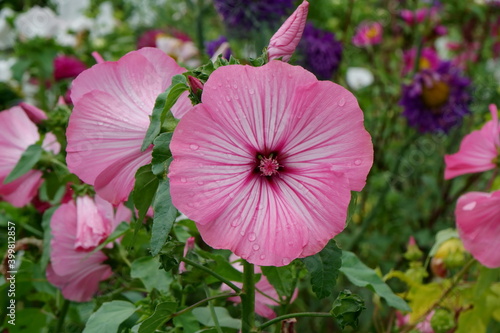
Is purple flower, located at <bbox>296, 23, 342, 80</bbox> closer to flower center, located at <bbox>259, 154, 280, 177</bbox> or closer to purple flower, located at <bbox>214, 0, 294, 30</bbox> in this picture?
purple flower, located at <bbox>214, 0, 294, 30</bbox>

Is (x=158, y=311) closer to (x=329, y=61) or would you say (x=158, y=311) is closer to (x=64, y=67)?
(x=329, y=61)

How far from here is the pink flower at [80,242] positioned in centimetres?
68

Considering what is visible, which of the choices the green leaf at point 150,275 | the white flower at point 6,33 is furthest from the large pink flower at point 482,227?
the white flower at point 6,33

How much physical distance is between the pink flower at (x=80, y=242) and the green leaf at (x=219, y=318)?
14 cm

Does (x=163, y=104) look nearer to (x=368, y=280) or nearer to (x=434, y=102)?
(x=368, y=280)

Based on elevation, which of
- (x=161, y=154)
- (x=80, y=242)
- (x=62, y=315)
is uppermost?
(x=161, y=154)

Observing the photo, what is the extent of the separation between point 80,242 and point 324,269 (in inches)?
11.6

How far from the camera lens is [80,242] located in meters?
0.67

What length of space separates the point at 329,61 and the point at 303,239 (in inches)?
32.9

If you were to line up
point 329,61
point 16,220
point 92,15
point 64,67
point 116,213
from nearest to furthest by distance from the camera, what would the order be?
point 116,213
point 16,220
point 329,61
point 64,67
point 92,15

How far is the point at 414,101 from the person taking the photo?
4.26 ft

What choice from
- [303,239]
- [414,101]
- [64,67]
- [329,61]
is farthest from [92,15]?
[303,239]

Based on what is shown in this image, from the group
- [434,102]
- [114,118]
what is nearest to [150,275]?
[114,118]

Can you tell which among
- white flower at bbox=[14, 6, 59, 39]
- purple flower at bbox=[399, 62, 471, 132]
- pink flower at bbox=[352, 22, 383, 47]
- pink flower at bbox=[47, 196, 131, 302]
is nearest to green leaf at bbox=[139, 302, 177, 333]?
pink flower at bbox=[47, 196, 131, 302]
